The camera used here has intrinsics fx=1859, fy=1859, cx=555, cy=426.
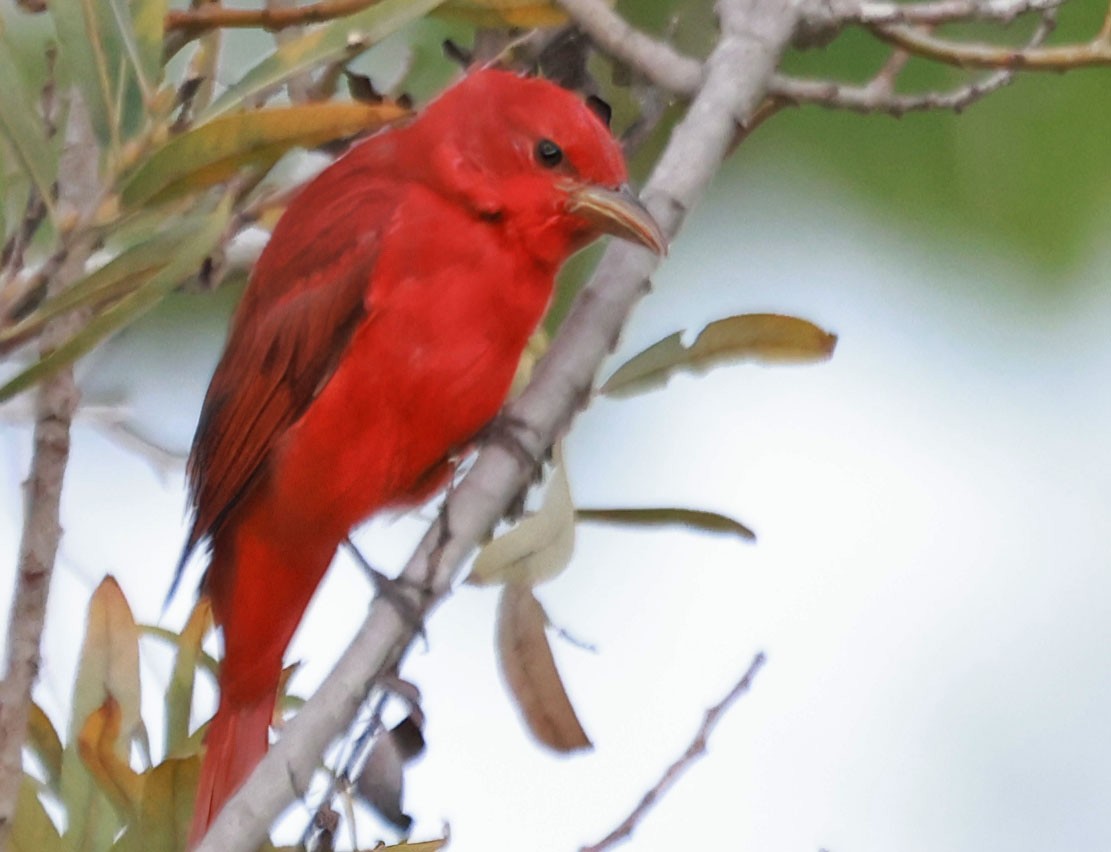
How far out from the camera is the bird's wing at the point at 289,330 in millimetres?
2623

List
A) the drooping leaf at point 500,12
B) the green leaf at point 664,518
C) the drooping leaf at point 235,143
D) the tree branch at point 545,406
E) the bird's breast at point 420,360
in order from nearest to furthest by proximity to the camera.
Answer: the tree branch at point 545,406 < the drooping leaf at point 235,143 < the drooping leaf at point 500,12 < the green leaf at point 664,518 < the bird's breast at point 420,360

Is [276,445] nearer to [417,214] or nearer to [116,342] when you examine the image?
[417,214]

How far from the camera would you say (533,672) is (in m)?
2.27

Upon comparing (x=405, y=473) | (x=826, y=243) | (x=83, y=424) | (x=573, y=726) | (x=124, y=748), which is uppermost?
(x=826, y=243)

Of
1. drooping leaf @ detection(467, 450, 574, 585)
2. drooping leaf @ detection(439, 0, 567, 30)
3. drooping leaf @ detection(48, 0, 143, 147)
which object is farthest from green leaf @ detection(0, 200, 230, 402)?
drooping leaf @ detection(467, 450, 574, 585)

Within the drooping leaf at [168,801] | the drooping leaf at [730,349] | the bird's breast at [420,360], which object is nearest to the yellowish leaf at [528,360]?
the bird's breast at [420,360]

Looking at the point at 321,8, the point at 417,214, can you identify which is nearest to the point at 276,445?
the point at 417,214

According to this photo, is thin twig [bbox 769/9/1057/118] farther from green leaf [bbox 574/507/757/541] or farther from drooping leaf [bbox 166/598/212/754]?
drooping leaf [bbox 166/598/212/754]

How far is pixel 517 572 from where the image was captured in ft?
7.18

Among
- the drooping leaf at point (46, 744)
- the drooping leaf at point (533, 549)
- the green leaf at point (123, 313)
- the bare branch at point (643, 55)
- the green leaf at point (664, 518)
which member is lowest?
the drooping leaf at point (46, 744)

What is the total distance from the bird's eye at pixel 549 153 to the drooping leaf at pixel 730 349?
1.35ft

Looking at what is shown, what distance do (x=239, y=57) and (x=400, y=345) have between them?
891 millimetres

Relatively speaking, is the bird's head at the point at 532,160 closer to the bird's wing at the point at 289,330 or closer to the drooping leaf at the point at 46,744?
the bird's wing at the point at 289,330

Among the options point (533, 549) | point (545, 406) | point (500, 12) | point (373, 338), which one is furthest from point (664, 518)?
point (500, 12)
